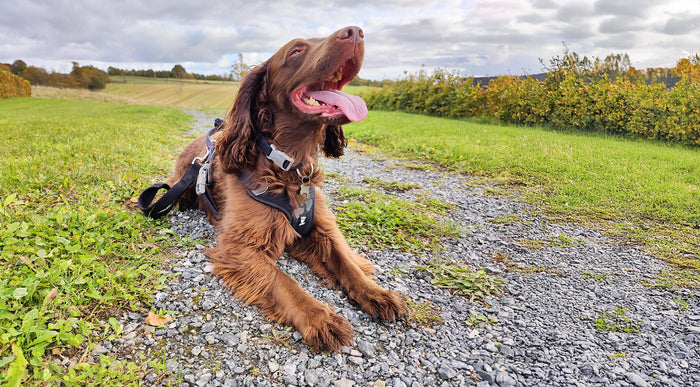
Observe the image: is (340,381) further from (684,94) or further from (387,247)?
(684,94)

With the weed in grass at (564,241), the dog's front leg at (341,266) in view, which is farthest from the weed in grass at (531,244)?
the dog's front leg at (341,266)

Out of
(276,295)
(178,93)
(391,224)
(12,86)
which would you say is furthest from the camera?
(178,93)

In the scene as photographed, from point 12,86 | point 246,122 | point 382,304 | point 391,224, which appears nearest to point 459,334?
point 382,304

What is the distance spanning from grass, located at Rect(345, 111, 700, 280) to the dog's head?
11.0 ft

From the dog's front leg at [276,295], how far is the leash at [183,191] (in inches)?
28.3

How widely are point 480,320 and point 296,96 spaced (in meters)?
1.92

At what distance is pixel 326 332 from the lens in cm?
231

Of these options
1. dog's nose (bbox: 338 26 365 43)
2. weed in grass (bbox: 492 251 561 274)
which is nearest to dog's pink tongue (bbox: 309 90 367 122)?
dog's nose (bbox: 338 26 365 43)

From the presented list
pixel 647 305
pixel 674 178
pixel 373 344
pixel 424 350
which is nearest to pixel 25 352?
pixel 373 344

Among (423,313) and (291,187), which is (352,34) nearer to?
(291,187)

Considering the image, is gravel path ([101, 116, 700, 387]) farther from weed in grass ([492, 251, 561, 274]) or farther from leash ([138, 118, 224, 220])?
leash ([138, 118, 224, 220])

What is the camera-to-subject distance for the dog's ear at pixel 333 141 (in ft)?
11.2

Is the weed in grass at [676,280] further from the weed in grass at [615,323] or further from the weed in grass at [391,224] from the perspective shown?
the weed in grass at [391,224]

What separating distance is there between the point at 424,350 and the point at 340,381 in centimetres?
57
